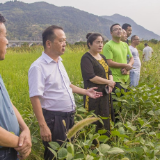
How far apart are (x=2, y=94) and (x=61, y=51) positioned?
70 cm

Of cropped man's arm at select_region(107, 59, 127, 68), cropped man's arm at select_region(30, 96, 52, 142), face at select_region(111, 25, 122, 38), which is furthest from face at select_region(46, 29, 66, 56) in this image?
face at select_region(111, 25, 122, 38)

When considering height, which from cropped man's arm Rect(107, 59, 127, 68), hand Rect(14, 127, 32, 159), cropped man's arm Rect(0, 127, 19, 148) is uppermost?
cropped man's arm Rect(107, 59, 127, 68)

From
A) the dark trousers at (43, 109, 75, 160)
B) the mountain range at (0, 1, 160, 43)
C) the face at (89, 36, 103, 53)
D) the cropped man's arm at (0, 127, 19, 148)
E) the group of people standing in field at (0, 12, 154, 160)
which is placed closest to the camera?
the cropped man's arm at (0, 127, 19, 148)

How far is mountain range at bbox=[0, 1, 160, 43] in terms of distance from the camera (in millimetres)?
98000

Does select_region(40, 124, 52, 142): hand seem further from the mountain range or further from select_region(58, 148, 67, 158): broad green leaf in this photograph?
the mountain range

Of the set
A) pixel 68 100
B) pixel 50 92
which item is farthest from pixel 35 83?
pixel 68 100

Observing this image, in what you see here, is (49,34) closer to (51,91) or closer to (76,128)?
(51,91)

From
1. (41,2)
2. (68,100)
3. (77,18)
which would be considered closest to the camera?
(68,100)

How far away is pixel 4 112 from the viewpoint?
1.17 metres

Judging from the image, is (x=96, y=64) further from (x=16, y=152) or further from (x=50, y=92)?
(x=16, y=152)

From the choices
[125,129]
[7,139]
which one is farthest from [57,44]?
[125,129]

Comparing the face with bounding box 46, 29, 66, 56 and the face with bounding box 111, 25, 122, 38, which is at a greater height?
the face with bounding box 111, 25, 122, 38

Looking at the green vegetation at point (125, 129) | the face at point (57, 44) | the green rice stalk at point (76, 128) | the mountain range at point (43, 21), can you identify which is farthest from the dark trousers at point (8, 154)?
the mountain range at point (43, 21)

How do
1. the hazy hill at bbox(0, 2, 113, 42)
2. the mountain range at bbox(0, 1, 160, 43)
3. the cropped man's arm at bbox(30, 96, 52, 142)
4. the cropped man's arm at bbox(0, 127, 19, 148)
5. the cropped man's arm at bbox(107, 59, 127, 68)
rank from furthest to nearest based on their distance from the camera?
the hazy hill at bbox(0, 2, 113, 42) → the mountain range at bbox(0, 1, 160, 43) → the cropped man's arm at bbox(107, 59, 127, 68) → the cropped man's arm at bbox(30, 96, 52, 142) → the cropped man's arm at bbox(0, 127, 19, 148)
